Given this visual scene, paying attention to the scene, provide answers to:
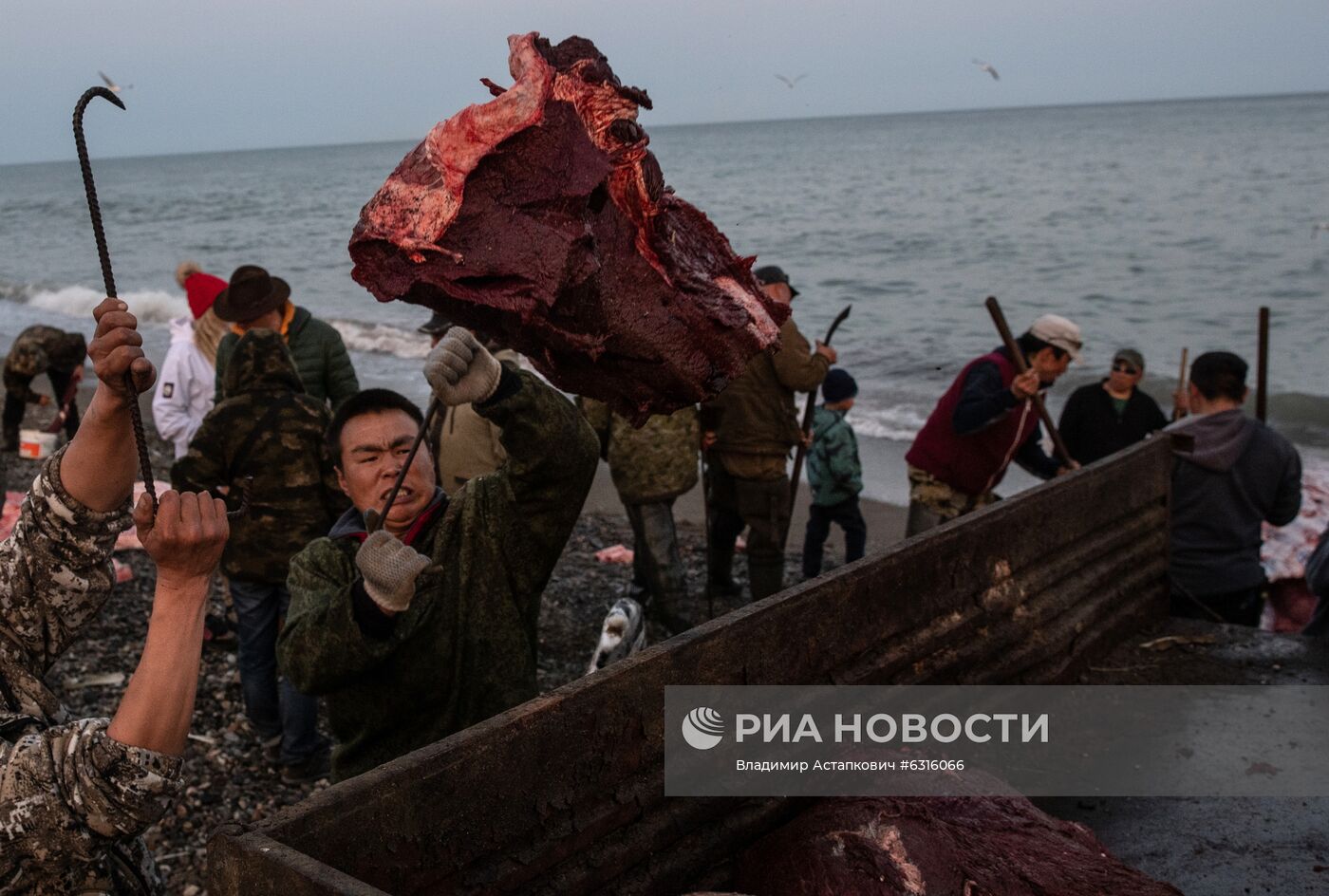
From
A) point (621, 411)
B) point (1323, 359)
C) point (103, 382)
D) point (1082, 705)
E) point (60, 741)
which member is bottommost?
point (1323, 359)

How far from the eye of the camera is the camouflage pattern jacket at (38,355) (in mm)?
10023

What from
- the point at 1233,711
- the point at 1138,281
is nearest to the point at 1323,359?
the point at 1138,281

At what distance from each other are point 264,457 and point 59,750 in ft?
10.3

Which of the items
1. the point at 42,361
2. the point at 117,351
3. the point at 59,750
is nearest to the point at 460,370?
the point at 117,351

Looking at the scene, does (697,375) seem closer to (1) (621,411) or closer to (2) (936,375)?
(1) (621,411)

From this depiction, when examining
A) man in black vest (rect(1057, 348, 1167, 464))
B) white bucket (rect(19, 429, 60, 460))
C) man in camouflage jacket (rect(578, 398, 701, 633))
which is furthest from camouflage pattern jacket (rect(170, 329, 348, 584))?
white bucket (rect(19, 429, 60, 460))

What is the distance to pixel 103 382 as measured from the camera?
7.53 feet

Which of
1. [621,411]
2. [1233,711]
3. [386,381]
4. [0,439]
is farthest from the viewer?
[386,381]

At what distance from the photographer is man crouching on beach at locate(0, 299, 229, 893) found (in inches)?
80.6

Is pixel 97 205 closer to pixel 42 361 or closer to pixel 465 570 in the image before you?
pixel 465 570

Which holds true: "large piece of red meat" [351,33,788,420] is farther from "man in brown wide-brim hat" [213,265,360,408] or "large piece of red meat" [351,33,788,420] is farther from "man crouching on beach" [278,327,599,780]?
"man in brown wide-brim hat" [213,265,360,408]

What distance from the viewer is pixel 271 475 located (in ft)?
16.9

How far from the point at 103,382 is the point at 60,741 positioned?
0.68 metres

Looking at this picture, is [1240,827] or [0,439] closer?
[1240,827]
